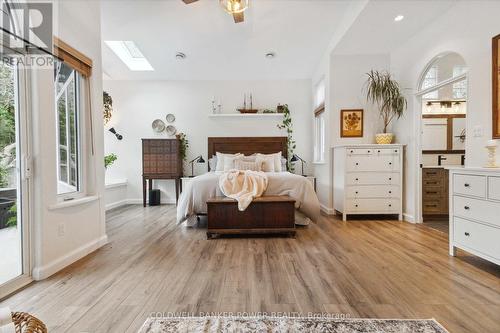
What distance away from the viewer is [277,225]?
11.3 ft

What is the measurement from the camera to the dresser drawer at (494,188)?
2215 millimetres

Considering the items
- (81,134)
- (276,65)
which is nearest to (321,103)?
(276,65)

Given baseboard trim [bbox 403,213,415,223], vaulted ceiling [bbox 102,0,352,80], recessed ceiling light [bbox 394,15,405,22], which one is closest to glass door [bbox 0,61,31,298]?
vaulted ceiling [bbox 102,0,352,80]

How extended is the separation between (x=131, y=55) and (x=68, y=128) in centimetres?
364

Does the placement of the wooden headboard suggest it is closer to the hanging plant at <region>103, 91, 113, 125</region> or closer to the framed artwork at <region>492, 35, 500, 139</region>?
the hanging plant at <region>103, 91, 113, 125</region>

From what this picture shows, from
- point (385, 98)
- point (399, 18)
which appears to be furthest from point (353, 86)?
point (399, 18)

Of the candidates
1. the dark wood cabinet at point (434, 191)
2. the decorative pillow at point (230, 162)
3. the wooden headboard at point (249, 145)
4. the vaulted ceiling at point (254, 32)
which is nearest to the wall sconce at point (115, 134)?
the vaulted ceiling at point (254, 32)

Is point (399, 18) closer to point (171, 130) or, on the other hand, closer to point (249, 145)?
point (249, 145)

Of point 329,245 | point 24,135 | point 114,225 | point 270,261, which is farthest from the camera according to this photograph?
point 114,225

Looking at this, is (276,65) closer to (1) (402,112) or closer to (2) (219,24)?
(2) (219,24)

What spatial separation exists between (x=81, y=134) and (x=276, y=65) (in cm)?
406

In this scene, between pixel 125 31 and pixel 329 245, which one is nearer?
pixel 329 245

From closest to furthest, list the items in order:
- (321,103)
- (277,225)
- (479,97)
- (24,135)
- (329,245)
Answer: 1. (24,135)
2. (479,97)
3. (329,245)
4. (277,225)
5. (321,103)

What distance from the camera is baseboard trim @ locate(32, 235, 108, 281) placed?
2.24m
